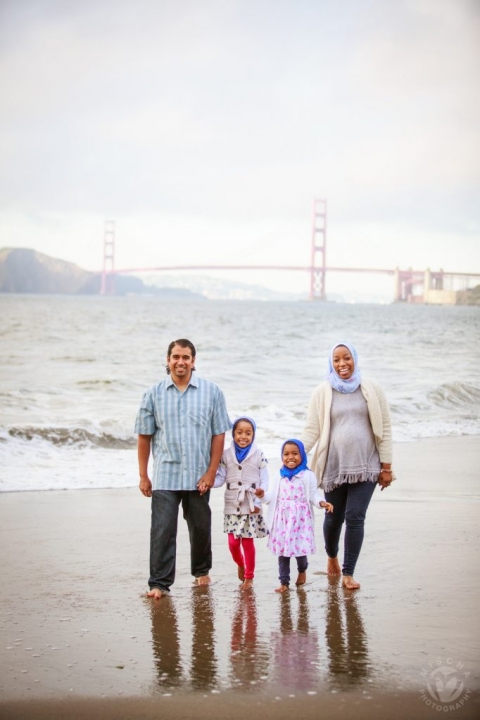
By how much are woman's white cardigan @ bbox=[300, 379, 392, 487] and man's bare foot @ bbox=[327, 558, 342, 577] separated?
302 millimetres

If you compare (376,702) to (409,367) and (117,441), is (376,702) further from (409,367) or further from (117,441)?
(409,367)

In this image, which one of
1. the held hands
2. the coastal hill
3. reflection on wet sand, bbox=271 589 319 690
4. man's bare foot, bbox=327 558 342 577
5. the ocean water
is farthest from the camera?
the coastal hill

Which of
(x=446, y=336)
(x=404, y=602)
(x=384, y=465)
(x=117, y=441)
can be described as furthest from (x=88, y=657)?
(x=446, y=336)

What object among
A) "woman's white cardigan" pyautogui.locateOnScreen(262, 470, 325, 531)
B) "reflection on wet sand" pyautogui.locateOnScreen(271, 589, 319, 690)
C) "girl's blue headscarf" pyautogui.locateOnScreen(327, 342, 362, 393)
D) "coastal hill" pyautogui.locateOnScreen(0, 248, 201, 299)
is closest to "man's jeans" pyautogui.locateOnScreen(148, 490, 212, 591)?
"woman's white cardigan" pyautogui.locateOnScreen(262, 470, 325, 531)

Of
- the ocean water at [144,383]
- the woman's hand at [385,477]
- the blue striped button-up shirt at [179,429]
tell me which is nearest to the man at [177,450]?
the blue striped button-up shirt at [179,429]

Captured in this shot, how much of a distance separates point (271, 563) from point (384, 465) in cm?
66

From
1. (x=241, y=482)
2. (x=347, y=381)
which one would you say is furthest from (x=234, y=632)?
(x=347, y=381)

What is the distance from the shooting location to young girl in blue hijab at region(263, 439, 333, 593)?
3082mm

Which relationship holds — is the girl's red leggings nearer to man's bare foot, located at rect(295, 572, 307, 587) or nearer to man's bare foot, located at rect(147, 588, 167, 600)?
man's bare foot, located at rect(295, 572, 307, 587)

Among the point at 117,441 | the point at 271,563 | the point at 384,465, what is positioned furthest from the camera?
the point at 117,441

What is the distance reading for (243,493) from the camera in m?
3.14

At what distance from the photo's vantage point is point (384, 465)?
124 inches

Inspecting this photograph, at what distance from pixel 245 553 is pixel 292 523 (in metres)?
0.20

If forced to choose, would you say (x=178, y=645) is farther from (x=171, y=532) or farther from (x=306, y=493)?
(x=306, y=493)
